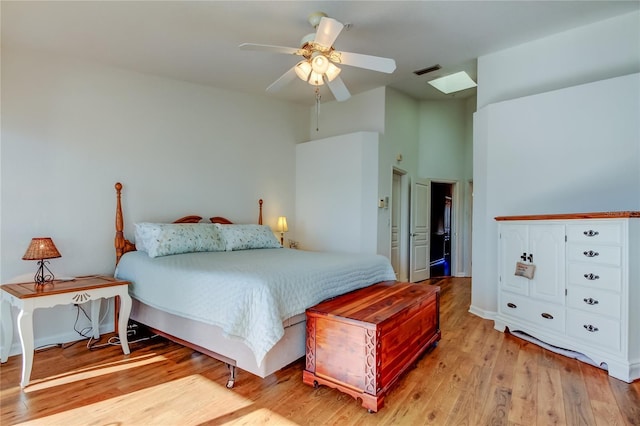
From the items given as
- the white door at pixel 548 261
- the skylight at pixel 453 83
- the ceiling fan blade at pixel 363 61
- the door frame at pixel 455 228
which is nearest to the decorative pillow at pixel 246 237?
the ceiling fan blade at pixel 363 61

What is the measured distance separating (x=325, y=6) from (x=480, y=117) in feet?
7.41

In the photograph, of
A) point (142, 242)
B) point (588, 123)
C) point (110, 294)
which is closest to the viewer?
point (110, 294)

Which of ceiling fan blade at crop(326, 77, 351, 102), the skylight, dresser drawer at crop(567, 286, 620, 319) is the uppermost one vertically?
the skylight

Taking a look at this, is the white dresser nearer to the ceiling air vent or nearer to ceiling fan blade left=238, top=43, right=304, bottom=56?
the ceiling air vent

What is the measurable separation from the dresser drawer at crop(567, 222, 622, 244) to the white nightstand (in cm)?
380

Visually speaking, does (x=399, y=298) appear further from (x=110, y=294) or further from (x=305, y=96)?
(x=305, y=96)

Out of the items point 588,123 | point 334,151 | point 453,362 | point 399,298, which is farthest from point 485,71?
point 453,362

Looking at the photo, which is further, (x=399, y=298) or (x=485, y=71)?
(x=485, y=71)

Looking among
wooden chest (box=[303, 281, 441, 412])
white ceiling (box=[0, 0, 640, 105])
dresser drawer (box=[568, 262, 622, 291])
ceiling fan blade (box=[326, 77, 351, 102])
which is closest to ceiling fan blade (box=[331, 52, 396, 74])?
ceiling fan blade (box=[326, 77, 351, 102])

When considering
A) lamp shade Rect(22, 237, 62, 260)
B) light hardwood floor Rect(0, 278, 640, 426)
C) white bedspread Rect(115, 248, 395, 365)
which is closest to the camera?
light hardwood floor Rect(0, 278, 640, 426)

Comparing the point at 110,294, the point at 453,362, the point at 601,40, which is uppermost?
the point at 601,40

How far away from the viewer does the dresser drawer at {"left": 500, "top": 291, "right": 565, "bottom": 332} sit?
2.83 meters

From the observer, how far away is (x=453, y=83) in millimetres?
5207

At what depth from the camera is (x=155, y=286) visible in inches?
111
